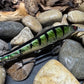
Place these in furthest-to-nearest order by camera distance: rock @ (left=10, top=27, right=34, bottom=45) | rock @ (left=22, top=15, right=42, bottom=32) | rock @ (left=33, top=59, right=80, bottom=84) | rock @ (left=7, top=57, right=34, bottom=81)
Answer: rock @ (left=22, top=15, right=42, bottom=32), rock @ (left=10, top=27, right=34, bottom=45), rock @ (left=7, top=57, right=34, bottom=81), rock @ (left=33, top=59, right=80, bottom=84)

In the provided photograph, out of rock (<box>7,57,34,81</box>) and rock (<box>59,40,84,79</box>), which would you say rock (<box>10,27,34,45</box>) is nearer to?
rock (<box>7,57,34,81</box>)

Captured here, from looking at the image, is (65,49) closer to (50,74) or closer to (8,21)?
(50,74)

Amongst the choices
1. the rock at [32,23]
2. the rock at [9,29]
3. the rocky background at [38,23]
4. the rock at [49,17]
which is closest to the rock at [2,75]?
the rocky background at [38,23]

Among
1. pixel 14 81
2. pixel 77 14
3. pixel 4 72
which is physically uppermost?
pixel 77 14

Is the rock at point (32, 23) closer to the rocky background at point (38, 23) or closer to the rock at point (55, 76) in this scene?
the rocky background at point (38, 23)

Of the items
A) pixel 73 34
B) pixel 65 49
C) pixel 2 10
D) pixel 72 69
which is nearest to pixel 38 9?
pixel 2 10

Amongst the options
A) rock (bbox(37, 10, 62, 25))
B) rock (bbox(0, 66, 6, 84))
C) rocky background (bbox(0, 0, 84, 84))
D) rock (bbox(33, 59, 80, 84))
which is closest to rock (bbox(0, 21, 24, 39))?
rocky background (bbox(0, 0, 84, 84))

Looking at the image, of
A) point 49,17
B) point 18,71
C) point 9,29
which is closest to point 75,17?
point 49,17
